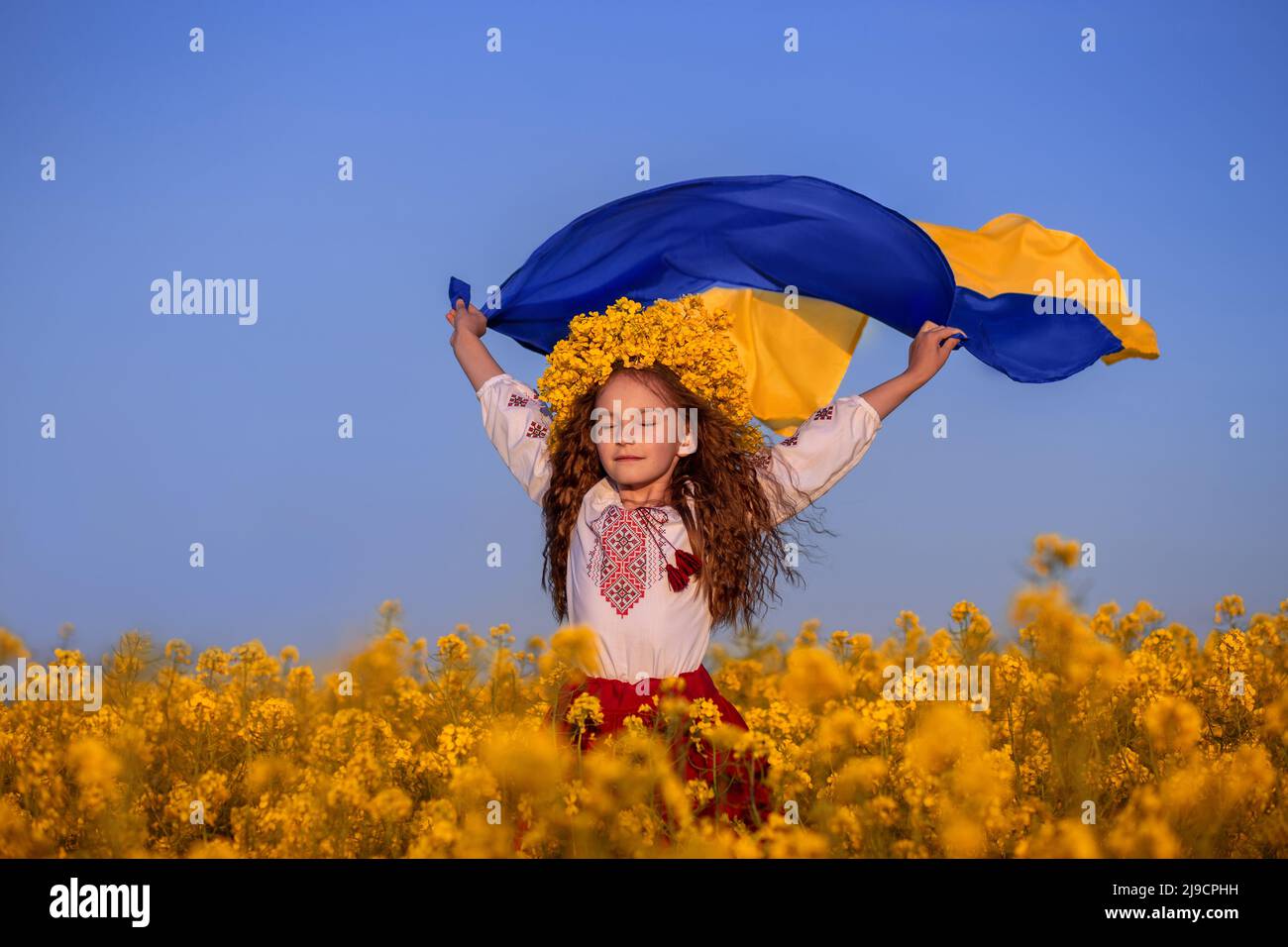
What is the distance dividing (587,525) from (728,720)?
2.86 ft

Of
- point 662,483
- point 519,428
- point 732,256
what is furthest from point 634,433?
point 732,256

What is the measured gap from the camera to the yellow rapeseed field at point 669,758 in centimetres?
329

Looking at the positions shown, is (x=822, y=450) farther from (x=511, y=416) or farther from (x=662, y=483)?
(x=511, y=416)

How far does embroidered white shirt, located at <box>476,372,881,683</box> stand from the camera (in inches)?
165

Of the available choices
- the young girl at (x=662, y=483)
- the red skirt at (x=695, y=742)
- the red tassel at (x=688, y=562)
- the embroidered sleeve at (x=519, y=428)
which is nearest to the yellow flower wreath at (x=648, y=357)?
the young girl at (x=662, y=483)

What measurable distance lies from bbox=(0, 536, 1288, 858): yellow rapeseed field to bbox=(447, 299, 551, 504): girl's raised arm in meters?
0.65

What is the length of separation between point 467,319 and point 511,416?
21.7 inches

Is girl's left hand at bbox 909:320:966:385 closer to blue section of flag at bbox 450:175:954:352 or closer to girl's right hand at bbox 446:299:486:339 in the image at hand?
blue section of flag at bbox 450:175:954:352

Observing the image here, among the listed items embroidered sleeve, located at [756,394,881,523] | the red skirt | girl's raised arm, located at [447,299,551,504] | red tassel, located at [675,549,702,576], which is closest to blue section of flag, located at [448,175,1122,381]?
girl's raised arm, located at [447,299,551,504]

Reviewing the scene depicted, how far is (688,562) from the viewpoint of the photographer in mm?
4273

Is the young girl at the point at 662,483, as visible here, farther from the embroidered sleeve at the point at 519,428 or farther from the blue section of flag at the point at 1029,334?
the blue section of flag at the point at 1029,334

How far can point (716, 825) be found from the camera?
11.2ft
